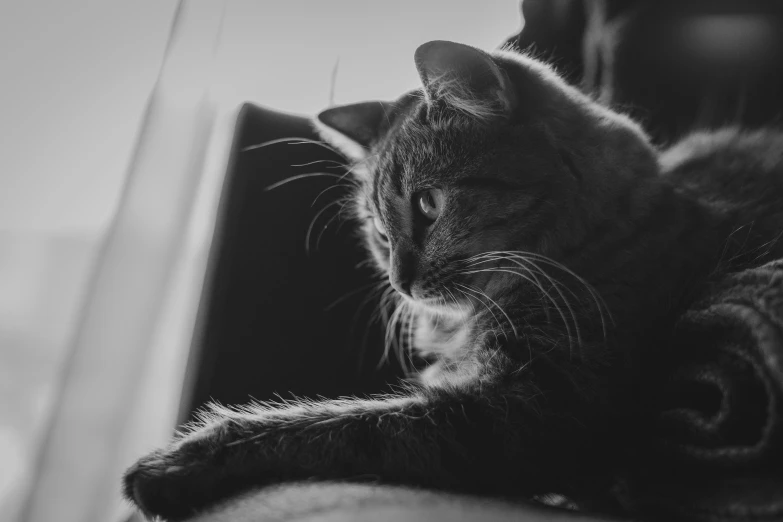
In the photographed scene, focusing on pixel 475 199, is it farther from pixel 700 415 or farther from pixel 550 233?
pixel 700 415

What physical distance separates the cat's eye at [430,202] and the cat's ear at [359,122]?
225 millimetres

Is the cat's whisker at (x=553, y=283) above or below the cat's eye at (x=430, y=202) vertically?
below

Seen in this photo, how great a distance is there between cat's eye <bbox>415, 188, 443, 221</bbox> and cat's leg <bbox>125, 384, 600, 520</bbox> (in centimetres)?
28

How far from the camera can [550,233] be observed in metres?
0.77

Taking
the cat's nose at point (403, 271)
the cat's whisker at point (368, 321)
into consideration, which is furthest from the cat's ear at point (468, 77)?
the cat's whisker at point (368, 321)

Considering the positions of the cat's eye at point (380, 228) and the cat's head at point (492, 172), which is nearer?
the cat's head at point (492, 172)

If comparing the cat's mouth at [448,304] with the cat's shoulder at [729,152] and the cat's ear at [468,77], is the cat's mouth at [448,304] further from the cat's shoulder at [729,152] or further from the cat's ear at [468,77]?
the cat's shoulder at [729,152]

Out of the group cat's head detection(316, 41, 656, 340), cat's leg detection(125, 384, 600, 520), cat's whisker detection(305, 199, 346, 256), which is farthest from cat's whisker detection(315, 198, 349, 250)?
cat's leg detection(125, 384, 600, 520)

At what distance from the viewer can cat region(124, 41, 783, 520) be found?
576mm

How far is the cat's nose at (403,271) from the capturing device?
33.1 inches

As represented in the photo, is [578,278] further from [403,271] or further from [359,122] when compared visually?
[359,122]

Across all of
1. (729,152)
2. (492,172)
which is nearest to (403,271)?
(492,172)

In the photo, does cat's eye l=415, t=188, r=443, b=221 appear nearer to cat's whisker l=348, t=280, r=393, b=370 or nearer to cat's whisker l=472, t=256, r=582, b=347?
cat's whisker l=472, t=256, r=582, b=347

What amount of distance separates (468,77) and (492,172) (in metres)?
0.14
